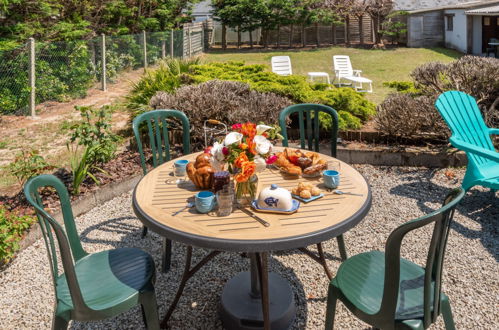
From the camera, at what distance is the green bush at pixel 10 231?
298cm

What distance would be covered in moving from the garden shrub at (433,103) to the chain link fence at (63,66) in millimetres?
6451

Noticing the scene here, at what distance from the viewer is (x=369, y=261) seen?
2.18 meters

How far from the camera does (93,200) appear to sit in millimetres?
4082

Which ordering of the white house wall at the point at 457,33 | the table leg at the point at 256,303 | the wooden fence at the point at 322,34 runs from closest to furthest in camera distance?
1. the table leg at the point at 256,303
2. the white house wall at the point at 457,33
3. the wooden fence at the point at 322,34

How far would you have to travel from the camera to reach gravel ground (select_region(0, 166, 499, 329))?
2496 millimetres

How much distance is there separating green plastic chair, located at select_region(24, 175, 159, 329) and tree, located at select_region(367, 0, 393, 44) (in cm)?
2039

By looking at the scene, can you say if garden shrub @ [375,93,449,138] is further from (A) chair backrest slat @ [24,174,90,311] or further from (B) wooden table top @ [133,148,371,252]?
(A) chair backrest slat @ [24,174,90,311]

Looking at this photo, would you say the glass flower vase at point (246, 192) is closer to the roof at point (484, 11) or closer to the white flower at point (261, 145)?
the white flower at point (261, 145)

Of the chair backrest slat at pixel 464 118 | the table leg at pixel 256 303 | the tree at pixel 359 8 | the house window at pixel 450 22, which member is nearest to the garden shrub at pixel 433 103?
the chair backrest slat at pixel 464 118

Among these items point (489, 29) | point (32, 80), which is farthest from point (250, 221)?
point (489, 29)

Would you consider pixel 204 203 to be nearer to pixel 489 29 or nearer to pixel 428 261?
pixel 428 261

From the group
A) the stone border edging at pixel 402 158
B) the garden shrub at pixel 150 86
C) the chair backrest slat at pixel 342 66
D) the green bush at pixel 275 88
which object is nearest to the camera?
the stone border edging at pixel 402 158

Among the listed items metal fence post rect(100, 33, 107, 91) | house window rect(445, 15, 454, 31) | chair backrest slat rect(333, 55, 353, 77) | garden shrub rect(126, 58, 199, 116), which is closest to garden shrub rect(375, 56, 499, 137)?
garden shrub rect(126, 58, 199, 116)

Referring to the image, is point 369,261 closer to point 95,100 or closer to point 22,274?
point 22,274
